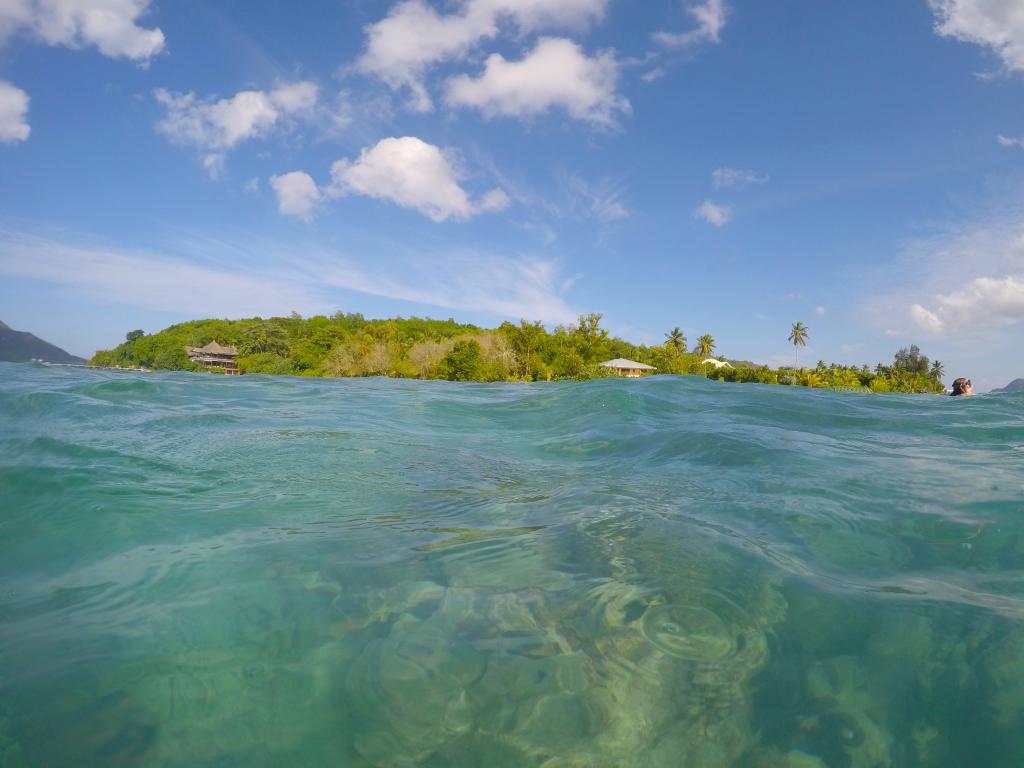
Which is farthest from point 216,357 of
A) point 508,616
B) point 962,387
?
point 508,616

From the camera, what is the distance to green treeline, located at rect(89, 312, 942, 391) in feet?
142

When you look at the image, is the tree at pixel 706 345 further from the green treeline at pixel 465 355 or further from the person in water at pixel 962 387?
the person in water at pixel 962 387

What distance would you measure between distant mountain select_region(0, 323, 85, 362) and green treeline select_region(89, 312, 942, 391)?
3721cm

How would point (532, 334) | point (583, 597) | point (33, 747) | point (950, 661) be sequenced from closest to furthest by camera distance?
point (33, 747), point (950, 661), point (583, 597), point (532, 334)

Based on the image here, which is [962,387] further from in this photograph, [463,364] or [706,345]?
[706,345]

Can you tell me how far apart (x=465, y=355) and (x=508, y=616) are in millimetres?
40504

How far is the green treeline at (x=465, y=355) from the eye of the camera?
4341 cm

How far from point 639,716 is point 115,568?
2.33 metres

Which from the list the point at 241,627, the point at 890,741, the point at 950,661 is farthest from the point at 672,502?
the point at 241,627

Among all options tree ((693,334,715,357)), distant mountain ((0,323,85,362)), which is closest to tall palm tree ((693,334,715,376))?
tree ((693,334,715,357))

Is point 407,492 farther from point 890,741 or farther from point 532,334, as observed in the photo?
point 532,334

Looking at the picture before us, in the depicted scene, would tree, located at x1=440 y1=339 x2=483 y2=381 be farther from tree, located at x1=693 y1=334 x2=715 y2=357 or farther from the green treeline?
tree, located at x1=693 y1=334 x2=715 y2=357

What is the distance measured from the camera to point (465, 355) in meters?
42.1

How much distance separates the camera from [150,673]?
158cm
